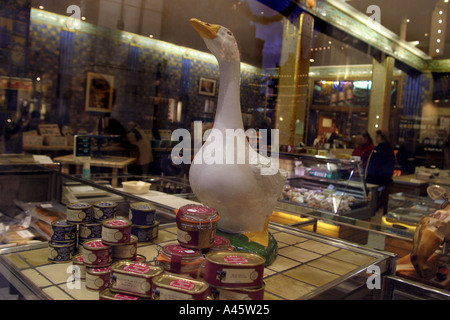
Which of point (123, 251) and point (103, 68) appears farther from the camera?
point (103, 68)

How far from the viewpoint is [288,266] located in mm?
1083

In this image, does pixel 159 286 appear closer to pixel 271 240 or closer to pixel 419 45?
pixel 271 240

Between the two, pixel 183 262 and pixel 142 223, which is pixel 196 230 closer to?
pixel 183 262

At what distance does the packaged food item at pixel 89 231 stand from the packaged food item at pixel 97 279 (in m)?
0.25

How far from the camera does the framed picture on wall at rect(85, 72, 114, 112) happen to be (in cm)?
461

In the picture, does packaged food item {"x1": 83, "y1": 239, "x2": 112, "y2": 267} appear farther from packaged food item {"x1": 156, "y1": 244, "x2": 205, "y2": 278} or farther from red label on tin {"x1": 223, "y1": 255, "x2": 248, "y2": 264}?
red label on tin {"x1": 223, "y1": 255, "x2": 248, "y2": 264}

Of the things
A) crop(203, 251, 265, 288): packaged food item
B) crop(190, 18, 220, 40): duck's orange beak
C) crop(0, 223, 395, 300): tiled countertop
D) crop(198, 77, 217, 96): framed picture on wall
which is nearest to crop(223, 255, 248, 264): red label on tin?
crop(203, 251, 265, 288): packaged food item

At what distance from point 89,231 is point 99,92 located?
391 cm

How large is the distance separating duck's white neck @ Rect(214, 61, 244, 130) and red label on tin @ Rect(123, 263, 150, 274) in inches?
21.2

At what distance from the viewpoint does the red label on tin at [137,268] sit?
2.54 feet

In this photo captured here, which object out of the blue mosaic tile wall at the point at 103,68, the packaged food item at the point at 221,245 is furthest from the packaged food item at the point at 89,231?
the blue mosaic tile wall at the point at 103,68

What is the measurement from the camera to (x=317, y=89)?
4.67 metres

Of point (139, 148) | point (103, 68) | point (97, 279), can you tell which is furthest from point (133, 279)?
point (103, 68)

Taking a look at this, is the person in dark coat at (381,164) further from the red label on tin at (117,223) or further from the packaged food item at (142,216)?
the red label on tin at (117,223)
